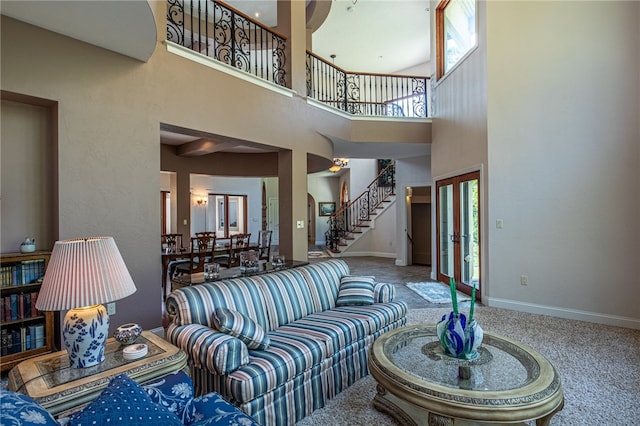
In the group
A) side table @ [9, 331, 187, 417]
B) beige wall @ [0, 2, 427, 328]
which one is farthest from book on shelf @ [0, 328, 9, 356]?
side table @ [9, 331, 187, 417]

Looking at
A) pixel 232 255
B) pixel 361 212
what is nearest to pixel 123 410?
pixel 232 255

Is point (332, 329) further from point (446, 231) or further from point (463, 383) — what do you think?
point (446, 231)

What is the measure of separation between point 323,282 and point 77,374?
6.93ft

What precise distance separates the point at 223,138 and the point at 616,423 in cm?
456

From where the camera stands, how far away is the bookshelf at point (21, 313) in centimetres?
278

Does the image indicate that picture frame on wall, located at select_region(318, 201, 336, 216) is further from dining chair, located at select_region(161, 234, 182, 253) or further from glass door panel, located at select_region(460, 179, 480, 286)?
glass door panel, located at select_region(460, 179, 480, 286)

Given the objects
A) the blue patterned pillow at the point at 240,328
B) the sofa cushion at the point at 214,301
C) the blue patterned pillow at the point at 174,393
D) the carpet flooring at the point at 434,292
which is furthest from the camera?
the carpet flooring at the point at 434,292

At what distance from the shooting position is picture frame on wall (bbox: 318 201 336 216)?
47.3 ft

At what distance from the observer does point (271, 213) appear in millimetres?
13938

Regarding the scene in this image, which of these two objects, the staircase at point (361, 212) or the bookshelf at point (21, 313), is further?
the staircase at point (361, 212)

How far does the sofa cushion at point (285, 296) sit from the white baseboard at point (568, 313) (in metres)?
3.08

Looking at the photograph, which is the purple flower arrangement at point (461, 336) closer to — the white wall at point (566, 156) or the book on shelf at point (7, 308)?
the white wall at point (566, 156)

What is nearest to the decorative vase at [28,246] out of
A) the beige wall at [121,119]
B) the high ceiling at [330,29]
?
the beige wall at [121,119]

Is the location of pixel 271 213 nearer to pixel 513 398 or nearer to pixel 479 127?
pixel 479 127
